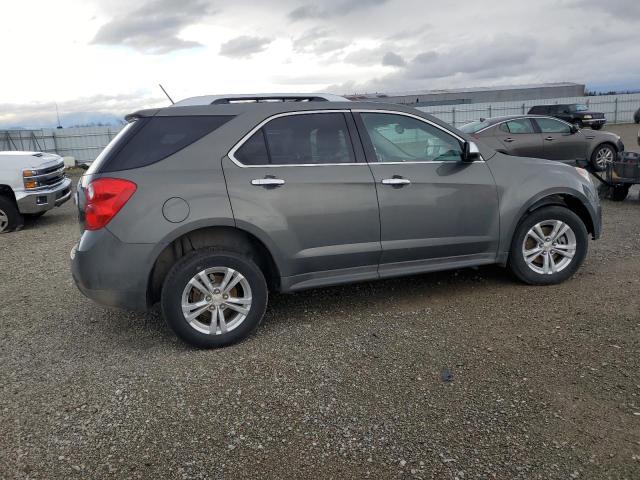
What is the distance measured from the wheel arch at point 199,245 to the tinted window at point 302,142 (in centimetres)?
55

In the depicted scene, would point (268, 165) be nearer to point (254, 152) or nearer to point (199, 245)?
point (254, 152)

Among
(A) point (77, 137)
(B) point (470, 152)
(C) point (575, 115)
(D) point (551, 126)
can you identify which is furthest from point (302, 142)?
(C) point (575, 115)

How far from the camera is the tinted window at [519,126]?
1240 cm

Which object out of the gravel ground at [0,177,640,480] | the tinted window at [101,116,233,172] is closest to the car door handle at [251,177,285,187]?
the tinted window at [101,116,233,172]

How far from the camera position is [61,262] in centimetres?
710

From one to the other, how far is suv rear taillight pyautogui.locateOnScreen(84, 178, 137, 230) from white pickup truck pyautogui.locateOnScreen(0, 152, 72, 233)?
6.29 meters

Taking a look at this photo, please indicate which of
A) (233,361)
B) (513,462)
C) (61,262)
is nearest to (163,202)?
(233,361)

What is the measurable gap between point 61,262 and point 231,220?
13.9 feet

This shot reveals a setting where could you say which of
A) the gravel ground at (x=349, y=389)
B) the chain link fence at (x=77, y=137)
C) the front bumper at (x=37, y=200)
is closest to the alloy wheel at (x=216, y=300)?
the gravel ground at (x=349, y=389)

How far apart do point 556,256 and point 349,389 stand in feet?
9.27

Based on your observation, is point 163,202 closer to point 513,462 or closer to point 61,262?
point 513,462

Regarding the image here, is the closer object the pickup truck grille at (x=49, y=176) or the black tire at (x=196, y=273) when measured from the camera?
the black tire at (x=196, y=273)

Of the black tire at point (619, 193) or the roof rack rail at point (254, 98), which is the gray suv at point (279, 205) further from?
the black tire at point (619, 193)

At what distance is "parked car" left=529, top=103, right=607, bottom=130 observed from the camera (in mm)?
26375
